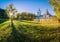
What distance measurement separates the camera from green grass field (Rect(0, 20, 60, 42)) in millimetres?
4570

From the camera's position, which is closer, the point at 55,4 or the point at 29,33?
the point at 29,33

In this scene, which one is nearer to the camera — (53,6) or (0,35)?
(0,35)

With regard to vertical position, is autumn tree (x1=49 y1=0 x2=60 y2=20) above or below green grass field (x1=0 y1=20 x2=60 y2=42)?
above

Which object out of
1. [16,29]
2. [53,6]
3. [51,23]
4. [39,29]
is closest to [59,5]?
[53,6]

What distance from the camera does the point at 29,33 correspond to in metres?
4.86

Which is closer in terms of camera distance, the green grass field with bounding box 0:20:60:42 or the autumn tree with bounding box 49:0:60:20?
the green grass field with bounding box 0:20:60:42

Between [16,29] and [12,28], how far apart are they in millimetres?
156

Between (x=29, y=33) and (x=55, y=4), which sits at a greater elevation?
(x=55, y=4)

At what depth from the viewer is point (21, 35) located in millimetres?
4812

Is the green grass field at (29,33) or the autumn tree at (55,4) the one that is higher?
the autumn tree at (55,4)

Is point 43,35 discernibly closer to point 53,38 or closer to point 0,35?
point 53,38

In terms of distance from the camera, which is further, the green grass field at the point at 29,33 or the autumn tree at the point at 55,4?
the autumn tree at the point at 55,4

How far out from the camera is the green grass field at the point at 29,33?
4.57m

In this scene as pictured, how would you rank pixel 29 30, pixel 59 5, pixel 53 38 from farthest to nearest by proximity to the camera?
pixel 59 5
pixel 29 30
pixel 53 38
